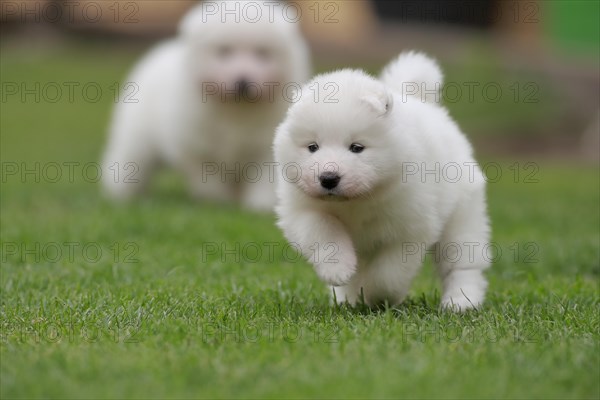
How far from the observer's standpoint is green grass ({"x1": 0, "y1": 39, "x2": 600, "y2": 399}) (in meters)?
2.97

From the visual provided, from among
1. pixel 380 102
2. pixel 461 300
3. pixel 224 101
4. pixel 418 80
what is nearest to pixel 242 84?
pixel 224 101

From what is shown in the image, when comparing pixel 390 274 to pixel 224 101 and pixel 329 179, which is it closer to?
pixel 329 179

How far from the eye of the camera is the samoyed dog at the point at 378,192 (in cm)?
379

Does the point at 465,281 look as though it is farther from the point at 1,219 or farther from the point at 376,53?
the point at 376,53

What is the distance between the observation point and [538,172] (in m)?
11.7

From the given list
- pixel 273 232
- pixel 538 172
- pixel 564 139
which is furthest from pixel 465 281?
pixel 564 139

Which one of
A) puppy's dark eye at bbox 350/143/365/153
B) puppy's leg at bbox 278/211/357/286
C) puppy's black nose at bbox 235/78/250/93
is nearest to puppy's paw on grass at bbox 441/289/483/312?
puppy's leg at bbox 278/211/357/286

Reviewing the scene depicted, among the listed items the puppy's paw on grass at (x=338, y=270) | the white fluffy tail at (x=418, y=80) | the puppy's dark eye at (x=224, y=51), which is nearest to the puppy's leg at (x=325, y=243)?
the puppy's paw on grass at (x=338, y=270)

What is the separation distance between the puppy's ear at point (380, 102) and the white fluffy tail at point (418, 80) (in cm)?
71

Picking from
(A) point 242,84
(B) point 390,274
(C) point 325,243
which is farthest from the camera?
(A) point 242,84

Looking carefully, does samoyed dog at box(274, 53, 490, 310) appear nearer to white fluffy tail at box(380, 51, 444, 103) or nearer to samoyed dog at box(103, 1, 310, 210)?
white fluffy tail at box(380, 51, 444, 103)

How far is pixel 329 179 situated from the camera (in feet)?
12.2

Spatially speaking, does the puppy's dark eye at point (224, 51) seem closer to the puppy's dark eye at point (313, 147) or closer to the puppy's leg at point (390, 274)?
the puppy's leg at point (390, 274)

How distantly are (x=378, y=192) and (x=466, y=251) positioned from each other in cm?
71
